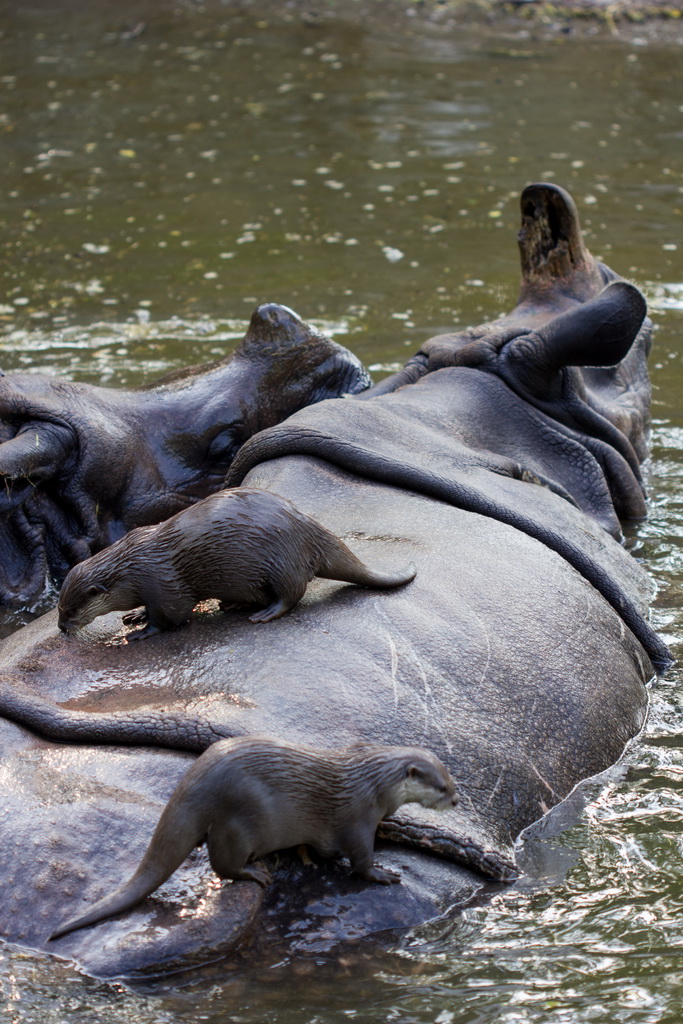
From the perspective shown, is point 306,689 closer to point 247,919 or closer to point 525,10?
point 247,919

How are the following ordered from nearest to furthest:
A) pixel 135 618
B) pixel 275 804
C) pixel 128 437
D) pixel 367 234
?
pixel 275 804 → pixel 135 618 → pixel 128 437 → pixel 367 234

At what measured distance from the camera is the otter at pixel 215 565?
3.76 m

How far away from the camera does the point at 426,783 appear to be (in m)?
3.22

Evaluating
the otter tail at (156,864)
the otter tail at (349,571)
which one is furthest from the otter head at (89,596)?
the otter tail at (156,864)

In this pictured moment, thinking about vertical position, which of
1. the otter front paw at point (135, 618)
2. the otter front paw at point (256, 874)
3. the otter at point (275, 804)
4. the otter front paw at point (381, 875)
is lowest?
the otter front paw at point (381, 875)

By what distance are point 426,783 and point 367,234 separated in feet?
28.4

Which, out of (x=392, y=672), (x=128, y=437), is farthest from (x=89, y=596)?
(x=128, y=437)

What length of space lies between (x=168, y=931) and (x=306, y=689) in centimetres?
80

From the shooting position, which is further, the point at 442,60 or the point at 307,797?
the point at 442,60

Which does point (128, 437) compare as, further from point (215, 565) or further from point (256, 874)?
point (256, 874)

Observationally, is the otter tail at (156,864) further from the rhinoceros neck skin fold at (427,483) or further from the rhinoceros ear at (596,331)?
the rhinoceros ear at (596,331)

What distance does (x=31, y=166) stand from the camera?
13602mm

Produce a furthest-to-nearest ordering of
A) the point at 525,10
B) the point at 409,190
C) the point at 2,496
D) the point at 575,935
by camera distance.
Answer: the point at 525,10 < the point at 409,190 < the point at 2,496 < the point at 575,935

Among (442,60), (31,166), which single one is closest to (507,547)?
(31,166)
